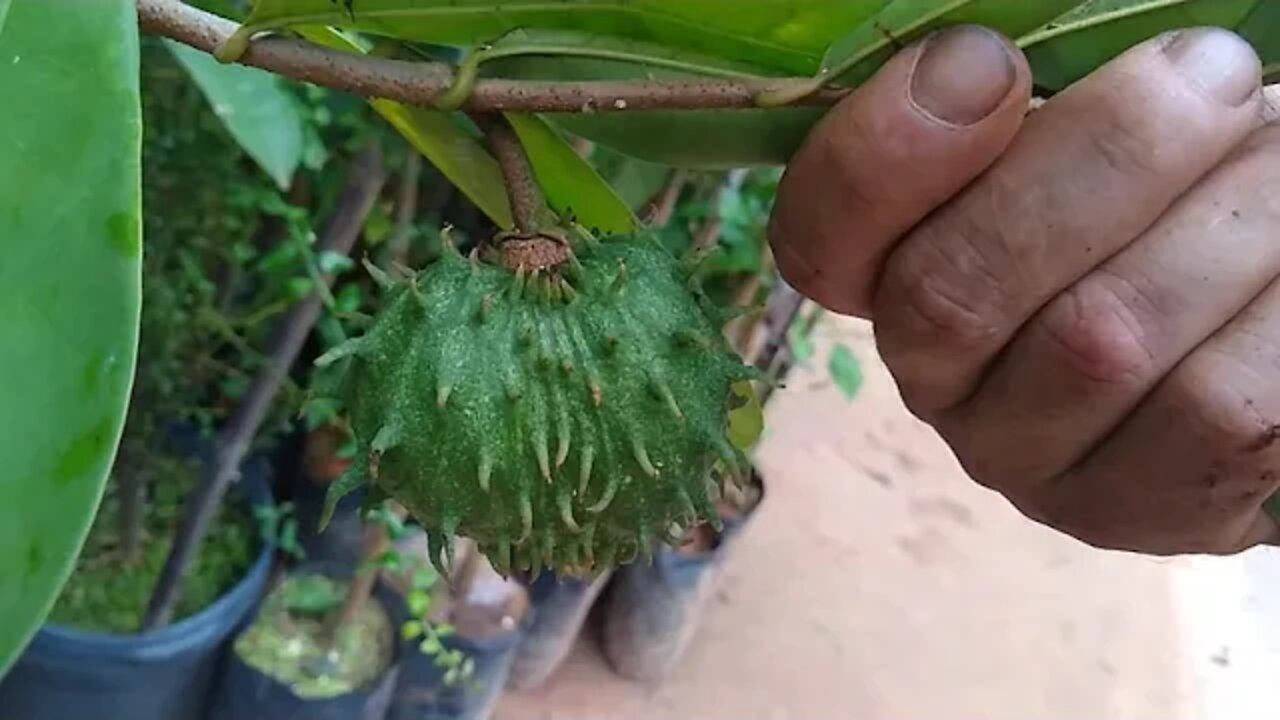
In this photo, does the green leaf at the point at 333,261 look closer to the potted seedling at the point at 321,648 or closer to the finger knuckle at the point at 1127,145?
the potted seedling at the point at 321,648

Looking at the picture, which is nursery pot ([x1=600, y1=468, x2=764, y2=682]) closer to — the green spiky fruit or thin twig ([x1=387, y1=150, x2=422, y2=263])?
thin twig ([x1=387, y1=150, x2=422, y2=263])

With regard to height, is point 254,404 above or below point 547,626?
above

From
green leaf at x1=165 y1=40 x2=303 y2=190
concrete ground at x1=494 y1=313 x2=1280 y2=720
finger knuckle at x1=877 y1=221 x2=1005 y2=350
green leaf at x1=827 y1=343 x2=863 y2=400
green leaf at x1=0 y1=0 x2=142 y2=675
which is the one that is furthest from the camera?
concrete ground at x1=494 y1=313 x2=1280 y2=720

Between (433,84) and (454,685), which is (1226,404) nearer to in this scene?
(433,84)

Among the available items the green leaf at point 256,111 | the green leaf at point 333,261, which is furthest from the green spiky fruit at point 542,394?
the green leaf at point 333,261

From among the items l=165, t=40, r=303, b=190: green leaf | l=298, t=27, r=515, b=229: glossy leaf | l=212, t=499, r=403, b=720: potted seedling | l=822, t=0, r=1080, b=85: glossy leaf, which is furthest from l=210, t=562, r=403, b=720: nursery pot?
l=822, t=0, r=1080, b=85: glossy leaf

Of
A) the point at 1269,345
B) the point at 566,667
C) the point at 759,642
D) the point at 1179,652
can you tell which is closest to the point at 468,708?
the point at 566,667

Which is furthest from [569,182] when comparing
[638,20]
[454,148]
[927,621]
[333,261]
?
[927,621]
